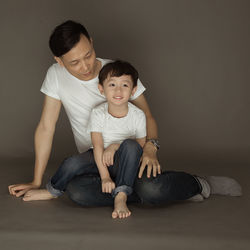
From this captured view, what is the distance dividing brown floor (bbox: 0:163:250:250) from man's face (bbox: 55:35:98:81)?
2.55ft

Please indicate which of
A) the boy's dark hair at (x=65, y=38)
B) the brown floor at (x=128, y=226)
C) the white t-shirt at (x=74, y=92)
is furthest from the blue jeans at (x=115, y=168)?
the boy's dark hair at (x=65, y=38)

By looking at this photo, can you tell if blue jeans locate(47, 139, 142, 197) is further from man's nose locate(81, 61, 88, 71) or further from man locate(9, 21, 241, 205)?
man's nose locate(81, 61, 88, 71)

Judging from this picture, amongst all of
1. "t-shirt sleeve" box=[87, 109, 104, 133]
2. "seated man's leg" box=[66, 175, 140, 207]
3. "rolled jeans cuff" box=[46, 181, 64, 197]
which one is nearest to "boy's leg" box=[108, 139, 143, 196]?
"seated man's leg" box=[66, 175, 140, 207]

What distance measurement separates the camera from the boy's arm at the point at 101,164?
8.29 ft

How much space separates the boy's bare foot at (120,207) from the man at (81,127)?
0.38 ft

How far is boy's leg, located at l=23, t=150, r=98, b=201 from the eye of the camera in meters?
2.66

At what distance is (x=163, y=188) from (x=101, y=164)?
37 cm

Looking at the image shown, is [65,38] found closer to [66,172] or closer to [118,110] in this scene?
[118,110]

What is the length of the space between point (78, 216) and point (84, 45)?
3.06ft

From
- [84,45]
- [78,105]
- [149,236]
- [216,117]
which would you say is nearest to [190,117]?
[216,117]

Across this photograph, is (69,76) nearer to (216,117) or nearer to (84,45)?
(84,45)

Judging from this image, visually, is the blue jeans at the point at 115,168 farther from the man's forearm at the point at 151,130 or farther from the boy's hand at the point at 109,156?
the man's forearm at the point at 151,130

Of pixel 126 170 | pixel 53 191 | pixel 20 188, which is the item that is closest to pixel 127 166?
pixel 126 170

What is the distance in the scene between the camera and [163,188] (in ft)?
8.33
